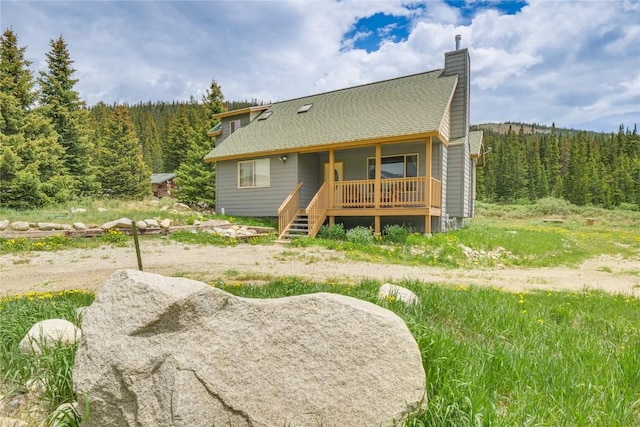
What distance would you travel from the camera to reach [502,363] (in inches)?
101

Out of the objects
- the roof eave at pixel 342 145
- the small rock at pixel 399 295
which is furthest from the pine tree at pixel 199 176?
the small rock at pixel 399 295

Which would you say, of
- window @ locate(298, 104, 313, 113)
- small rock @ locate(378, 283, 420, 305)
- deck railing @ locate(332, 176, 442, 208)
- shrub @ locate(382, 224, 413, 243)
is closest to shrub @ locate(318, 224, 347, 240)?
deck railing @ locate(332, 176, 442, 208)

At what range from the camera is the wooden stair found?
505 inches

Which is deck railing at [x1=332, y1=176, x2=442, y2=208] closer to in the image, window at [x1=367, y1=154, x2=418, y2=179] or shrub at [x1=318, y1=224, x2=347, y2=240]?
shrub at [x1=318, y1=224, x2=347, y2=240]

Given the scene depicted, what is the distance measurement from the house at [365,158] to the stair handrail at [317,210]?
40 millimetres

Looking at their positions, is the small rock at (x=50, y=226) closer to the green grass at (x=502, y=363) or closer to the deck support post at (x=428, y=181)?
the green grass at (x=502, y=363)

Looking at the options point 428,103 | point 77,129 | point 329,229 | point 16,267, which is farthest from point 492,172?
point 16,267

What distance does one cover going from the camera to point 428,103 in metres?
14.0

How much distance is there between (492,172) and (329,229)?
49.4 metres

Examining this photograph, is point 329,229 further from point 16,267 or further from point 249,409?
point 249,409

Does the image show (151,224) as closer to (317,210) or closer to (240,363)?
(317,210)

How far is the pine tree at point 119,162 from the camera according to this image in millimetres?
30203

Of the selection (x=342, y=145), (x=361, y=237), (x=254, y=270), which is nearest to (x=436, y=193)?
(x=361, y=237)

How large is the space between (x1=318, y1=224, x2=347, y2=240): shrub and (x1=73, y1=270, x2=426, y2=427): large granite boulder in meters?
10.6
